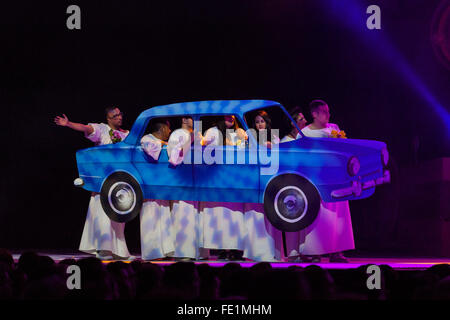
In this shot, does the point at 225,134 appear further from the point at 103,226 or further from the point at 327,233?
A: the point at 103,226

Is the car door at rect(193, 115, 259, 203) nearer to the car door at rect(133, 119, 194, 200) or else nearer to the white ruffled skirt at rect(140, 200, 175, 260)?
the car door at rect(133, 119, 194, 200)

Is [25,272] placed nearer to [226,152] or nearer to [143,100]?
[226,152]

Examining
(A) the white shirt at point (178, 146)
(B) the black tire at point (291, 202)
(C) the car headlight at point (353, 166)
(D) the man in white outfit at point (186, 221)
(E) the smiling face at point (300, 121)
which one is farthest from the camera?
(E) the smiling face at point (300, 121)

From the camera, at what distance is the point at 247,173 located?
6480 mm

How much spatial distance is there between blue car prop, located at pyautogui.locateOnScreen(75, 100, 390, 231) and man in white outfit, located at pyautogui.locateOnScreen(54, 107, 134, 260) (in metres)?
0.22

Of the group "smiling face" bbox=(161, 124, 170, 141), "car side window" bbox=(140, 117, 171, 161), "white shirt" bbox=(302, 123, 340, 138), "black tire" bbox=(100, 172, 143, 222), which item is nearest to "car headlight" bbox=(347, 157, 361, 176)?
"white shirt" bbox=(302, 123, 340, 138)

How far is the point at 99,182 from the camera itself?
706 cm

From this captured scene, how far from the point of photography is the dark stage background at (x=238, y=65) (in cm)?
817

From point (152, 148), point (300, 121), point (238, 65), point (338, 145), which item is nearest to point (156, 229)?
point (152, 148)

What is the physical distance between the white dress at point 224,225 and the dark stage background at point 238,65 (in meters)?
1.64

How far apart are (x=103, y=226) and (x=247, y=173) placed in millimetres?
1888

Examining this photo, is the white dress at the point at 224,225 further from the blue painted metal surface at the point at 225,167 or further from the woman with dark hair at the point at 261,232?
the blue painted metal surface at the point at 225,167

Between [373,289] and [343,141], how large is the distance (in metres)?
2.88

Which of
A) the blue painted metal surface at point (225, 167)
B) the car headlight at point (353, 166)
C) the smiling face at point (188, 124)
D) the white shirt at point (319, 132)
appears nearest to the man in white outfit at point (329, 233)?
the blue painted metal surface at point (225, 167)
